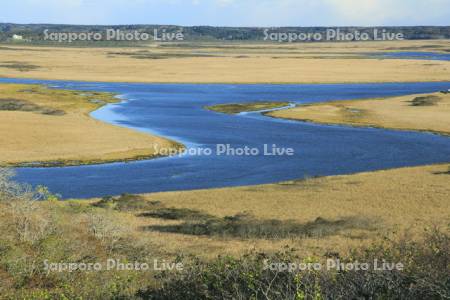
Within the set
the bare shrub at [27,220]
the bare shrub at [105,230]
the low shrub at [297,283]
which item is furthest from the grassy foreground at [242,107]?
the low shrub at [297,283]

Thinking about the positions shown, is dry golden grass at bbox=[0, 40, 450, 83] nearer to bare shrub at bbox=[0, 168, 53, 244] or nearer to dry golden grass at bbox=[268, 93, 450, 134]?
dry golden grass at bbox=[268, 93, 450, 134]

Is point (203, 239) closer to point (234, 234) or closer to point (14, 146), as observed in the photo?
point (234, 234)

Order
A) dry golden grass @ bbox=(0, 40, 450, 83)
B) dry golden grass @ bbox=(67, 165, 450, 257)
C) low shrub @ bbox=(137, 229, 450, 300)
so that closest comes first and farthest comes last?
1. low shrub @ bbox=(137, 229, 450, 300)
2. dry golden grass @ bbox=(67, 165, 450, 257)
3. dry golden grass @ bbox=(0, 40, 450, 83)

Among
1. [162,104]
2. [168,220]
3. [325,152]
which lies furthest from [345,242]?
[162,104]

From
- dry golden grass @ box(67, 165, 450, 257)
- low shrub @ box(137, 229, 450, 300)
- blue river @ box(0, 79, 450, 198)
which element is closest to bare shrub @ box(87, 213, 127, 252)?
dry golden grass @ box(67, 165, 450, 257)

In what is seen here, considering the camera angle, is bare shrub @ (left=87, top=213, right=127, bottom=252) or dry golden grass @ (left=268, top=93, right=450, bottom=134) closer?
bare shrub @ (left=87, top=213, right=127, bottom=252)

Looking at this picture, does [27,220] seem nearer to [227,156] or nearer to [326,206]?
[326,206]
